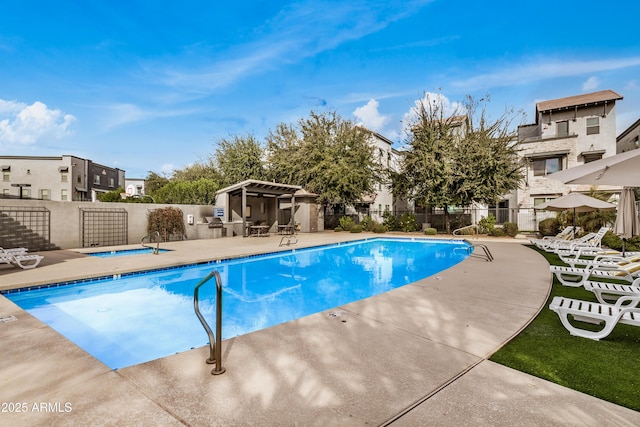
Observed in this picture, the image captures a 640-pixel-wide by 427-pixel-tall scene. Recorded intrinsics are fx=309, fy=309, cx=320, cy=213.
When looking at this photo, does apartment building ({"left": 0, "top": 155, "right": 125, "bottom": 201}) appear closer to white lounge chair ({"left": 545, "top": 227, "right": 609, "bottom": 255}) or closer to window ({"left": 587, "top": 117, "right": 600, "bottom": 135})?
white lounge chair ({"left": 545, "top": 227, "right": 609, "bottom": 255})

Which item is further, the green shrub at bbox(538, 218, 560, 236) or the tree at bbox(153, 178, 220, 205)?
the tree at bbox(153, 178, 220, 205)

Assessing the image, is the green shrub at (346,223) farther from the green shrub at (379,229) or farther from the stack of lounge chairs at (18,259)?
the stack of lounge chairs at (18,259)

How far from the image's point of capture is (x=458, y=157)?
64.0 ft

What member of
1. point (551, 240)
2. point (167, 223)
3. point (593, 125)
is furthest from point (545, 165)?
point (167, 223)

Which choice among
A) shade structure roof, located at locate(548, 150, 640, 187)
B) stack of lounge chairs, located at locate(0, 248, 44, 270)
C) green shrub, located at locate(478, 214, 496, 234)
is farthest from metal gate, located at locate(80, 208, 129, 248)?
green shrub, located at locate(478, 214, 496, 234)

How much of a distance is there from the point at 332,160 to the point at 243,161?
9.30m

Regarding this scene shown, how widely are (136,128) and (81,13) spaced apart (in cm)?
1162

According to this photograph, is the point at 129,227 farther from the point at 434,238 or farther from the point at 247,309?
Answer: the point at 434,238

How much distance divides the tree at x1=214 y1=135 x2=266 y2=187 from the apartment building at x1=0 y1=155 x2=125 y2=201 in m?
21.9

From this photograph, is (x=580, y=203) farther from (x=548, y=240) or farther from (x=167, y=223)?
(x=167, y=223)

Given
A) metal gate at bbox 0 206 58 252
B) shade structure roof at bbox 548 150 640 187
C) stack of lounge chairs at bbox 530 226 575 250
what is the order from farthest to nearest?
1. stack of lounge chairs at bbox 530 226 575 250
2. metal gate at bbox 0 206 58 252
3. shade structure roof at bbox 548 150 640 187

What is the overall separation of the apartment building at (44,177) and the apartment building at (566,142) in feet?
152

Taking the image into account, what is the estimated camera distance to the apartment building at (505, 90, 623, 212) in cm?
2231

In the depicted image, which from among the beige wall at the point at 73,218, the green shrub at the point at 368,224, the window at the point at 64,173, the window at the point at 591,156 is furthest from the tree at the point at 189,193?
the window at the point at 591,156
